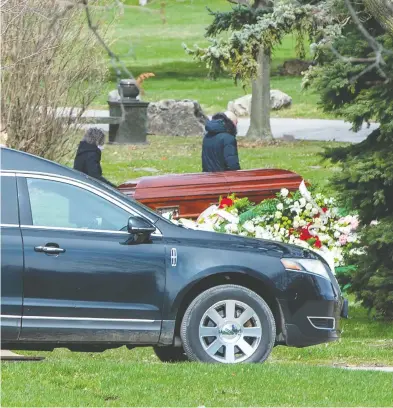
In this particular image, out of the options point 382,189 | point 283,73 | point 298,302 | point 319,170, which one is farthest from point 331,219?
point 283,73

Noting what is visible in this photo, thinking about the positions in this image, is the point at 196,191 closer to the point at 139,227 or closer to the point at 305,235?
the point at 305,235

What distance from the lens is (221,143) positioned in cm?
1587

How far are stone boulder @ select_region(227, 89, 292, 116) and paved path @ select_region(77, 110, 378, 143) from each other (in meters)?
0.57

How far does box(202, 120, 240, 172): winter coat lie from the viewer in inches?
622

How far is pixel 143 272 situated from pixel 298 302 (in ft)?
3.94

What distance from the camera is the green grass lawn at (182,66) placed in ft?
127

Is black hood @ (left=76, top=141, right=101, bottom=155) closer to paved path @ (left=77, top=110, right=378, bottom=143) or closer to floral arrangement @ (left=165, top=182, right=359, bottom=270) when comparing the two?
floral arrangement @ (left=165, top=182, right=359, bottom=270)

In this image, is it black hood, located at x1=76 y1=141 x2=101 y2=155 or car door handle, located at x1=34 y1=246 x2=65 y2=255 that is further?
black hood, located at x1=76 y1=141 x2=101 y2=155

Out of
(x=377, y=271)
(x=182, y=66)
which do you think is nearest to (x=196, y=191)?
(x=377, y=271)

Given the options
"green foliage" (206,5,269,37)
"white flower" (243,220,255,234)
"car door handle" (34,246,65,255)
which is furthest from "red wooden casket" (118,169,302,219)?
"car door handle" (34,246,65,255)

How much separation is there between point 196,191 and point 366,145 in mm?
3305

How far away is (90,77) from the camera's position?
1938 cm

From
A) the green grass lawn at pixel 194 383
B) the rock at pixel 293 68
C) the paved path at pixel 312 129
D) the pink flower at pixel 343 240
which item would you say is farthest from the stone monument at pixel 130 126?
the rock at pixel 293 68

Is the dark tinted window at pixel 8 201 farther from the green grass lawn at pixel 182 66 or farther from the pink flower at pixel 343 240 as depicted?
the green grass lawn at pixel 182 66
